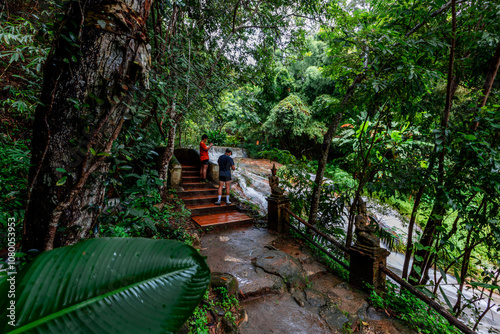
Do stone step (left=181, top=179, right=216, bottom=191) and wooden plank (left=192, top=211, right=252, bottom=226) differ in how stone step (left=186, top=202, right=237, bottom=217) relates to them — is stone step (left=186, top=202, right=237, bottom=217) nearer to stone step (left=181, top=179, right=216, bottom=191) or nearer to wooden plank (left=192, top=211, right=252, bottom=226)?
wooden plank (left=192, top=211, right=252, bottom=226)

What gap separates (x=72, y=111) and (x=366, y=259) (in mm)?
3676

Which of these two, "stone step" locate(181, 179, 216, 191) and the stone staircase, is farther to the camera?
"stone step" locate(181, 179, 216, 191)

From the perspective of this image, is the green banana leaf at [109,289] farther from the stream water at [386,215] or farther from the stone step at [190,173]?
the stone step at [190,173]

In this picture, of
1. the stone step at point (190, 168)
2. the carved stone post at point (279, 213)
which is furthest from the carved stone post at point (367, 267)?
the stone step at point (190, 168)

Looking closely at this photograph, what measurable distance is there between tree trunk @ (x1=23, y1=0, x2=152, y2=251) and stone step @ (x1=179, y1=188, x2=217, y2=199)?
4.64 meters

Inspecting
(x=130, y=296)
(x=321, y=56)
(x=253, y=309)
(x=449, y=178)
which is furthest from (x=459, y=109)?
(x=321, y=56)

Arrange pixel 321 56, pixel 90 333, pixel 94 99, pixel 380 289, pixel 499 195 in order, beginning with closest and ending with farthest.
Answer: pixel 90 333, pixel 94 99, pixel 499 195, pixel 380 289, pixel 321 56

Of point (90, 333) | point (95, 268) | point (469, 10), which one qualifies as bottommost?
point (90, 333)

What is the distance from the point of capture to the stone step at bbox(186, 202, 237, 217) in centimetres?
511

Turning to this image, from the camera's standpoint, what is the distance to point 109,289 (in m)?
0.57

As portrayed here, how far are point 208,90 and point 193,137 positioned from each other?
911 centimetres

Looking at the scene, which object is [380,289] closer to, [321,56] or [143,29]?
[143,29]

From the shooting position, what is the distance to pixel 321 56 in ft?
44.7

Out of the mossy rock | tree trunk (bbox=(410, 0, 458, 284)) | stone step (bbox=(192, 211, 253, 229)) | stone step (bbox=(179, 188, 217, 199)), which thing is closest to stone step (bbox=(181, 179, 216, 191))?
stone step (bbox=(179, 188, 217, 199))
